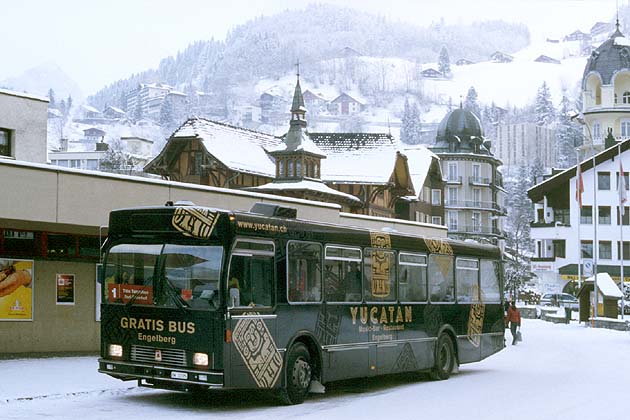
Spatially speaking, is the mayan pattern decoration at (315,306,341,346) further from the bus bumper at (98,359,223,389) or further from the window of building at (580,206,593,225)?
the window of building at (580,206,593,225)

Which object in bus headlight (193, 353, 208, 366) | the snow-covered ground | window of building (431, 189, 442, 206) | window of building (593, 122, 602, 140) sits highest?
window of building (593, 122, 602, 140)

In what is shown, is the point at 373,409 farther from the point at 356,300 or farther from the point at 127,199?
the point at 127,199

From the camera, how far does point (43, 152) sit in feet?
99.1

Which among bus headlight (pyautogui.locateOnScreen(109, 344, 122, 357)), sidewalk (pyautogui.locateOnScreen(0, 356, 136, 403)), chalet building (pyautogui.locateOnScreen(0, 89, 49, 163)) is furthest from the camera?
chalet building (pyautogui.locateOnScreen(0, 89, 49, 163))

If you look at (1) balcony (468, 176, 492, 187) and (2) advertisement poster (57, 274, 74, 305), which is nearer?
(2) advertisement poster (57, 274, 74, 305)

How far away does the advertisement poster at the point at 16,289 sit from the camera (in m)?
22.7

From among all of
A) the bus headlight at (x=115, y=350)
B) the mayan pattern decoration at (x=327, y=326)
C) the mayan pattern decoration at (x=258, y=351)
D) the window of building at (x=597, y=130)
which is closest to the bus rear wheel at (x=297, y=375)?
the mayan pattern decoration at (x=258, y=351)

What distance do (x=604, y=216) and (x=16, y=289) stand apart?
233ft

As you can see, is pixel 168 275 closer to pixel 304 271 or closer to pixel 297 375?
pixel 304 271

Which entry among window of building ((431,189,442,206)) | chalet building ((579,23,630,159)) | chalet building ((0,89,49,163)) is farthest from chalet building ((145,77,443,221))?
chalet building ((579,23,630,159))

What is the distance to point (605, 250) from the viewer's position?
3410 inches

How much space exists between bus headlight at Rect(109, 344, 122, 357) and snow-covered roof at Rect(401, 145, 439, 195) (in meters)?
66.4

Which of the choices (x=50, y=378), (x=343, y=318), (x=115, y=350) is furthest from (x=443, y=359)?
(x=115, y=350)

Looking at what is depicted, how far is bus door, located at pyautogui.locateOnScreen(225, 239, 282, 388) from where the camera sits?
14.2m
